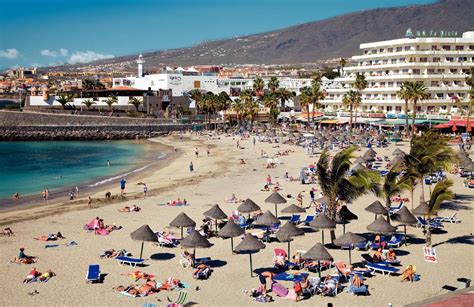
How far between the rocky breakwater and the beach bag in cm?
7419

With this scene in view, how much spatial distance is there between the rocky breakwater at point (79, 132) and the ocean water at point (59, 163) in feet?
15.5

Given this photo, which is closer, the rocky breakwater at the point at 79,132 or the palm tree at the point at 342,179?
the palm tree at the point at 342,179

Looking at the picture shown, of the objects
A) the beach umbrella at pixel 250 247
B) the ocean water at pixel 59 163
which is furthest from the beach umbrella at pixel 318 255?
the ocean water at pixel 59 163

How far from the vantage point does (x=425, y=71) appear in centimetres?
6519

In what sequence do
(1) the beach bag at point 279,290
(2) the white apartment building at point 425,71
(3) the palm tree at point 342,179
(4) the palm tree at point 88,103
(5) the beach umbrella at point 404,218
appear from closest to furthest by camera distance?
(1) the beach bag at point 279,290 < (3) the palm tree at point 342,179 < (5) the beach umbrella at point 404,218 < (2) the white apartment building at point 425,71 < (4) the palm tree at point 88,103

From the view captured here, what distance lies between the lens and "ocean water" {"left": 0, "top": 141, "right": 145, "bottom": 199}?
4147cm

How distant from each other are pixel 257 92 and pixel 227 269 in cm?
8452

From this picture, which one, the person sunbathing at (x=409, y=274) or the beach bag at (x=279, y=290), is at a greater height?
the person sunbathing at (x=409, y=274)

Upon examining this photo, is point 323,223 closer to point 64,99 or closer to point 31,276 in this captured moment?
point 31,276

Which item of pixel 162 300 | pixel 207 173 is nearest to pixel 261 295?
pixel 162 300

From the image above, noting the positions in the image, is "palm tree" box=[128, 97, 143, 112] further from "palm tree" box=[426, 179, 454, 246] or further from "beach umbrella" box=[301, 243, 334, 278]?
"beach umbrella" box=[301, 243, 334, 278]

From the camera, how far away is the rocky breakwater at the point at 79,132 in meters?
87.1

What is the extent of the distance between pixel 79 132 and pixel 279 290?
3064 inches

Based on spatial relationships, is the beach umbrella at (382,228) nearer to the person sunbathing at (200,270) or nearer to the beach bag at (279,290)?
the beach bag at (279,290)
